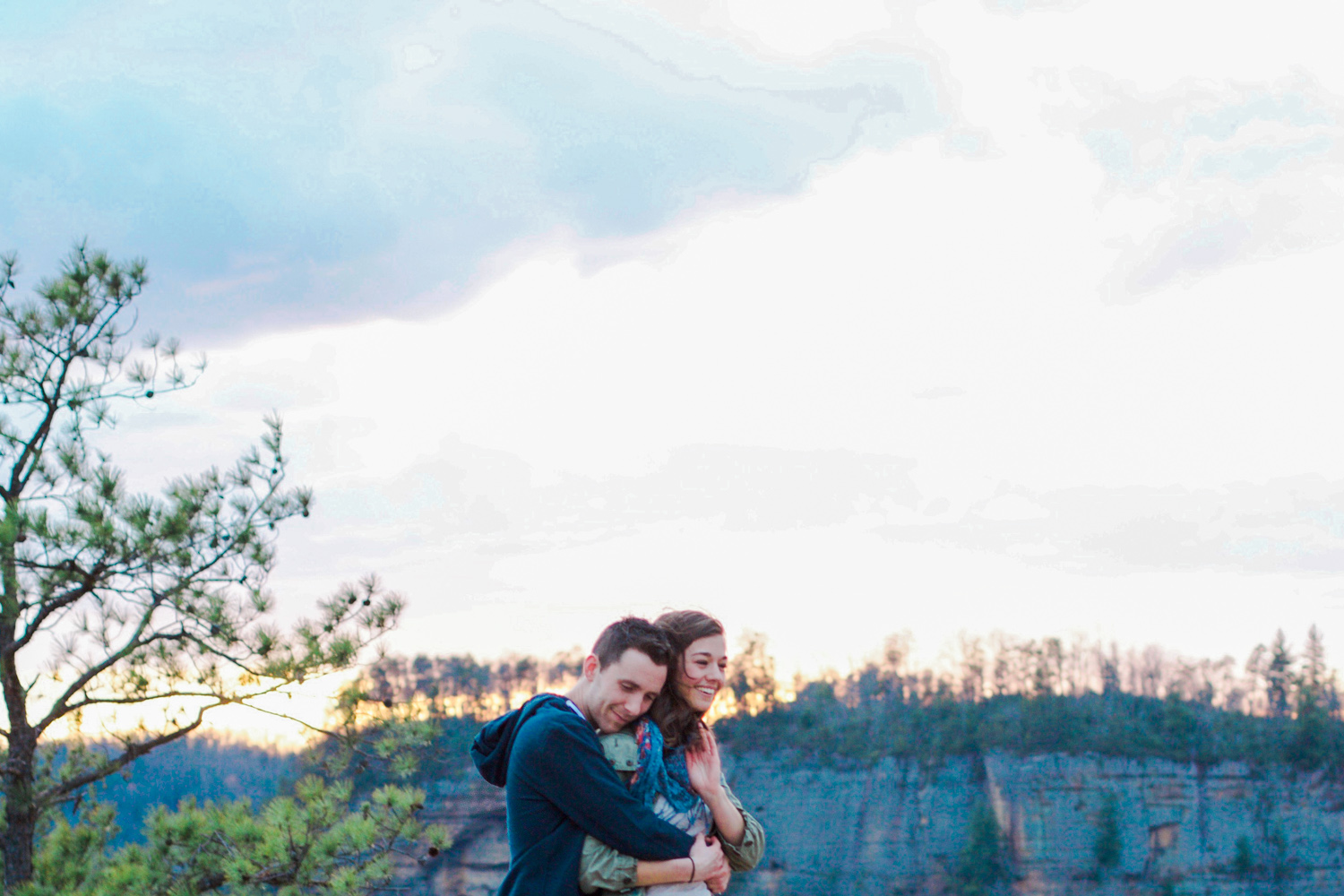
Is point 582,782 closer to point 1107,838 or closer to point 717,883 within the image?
point 717,883

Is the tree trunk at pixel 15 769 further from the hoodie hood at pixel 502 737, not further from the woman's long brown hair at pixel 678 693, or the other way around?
the woman's long brown hair at pixel 678 693

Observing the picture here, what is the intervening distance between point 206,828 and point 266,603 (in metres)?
1.04

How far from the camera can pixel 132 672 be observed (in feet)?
16.9

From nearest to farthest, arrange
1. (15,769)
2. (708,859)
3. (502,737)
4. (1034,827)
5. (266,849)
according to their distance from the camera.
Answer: (708,859)
(502,737)
(266,849)
(15,769)
(1034,827)

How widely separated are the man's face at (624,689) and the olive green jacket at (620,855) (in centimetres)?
4

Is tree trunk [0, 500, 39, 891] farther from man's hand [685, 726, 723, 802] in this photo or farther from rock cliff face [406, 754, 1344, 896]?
rock cliff face [406, 754, 1344, 896]

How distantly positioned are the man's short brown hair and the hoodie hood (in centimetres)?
12

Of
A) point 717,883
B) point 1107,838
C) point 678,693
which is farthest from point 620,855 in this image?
point 1107,838

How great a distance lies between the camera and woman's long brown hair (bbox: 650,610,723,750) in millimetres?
2121

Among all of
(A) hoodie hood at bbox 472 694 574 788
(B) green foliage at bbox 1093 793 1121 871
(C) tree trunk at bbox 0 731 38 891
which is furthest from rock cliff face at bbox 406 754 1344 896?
(A) hoodie hood at bbox 472 694 574 788

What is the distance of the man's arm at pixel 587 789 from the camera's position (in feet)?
6.15

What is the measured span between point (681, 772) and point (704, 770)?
5 centimetres

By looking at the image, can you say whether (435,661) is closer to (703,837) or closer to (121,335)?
(121,335)

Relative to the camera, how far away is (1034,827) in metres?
41.6
